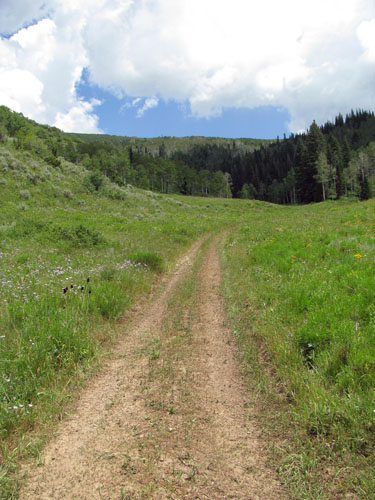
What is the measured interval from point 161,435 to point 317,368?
2354 millimetres

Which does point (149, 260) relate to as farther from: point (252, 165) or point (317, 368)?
point (252, 165)

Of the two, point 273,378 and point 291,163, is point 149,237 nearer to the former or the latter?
point 273,378

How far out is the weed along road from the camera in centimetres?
258

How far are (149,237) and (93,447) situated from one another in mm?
15664

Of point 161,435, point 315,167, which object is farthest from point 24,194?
point 315,167

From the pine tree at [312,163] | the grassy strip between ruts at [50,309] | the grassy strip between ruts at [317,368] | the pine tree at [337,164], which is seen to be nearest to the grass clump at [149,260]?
the grassy strip between ruts at [50,309]

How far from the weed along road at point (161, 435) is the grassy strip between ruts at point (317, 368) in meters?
0.36

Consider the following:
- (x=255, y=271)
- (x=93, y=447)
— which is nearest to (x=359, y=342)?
(x=93, y=447)

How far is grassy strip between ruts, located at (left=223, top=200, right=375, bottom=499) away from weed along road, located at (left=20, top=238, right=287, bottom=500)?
360 millimetres

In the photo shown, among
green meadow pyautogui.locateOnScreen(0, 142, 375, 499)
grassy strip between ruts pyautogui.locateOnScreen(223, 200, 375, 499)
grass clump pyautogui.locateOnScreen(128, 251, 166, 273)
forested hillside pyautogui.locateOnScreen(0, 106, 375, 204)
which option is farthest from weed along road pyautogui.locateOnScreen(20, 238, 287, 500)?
forested hillside pyautogui.locateOnScreen(0, 106, 375, 204)

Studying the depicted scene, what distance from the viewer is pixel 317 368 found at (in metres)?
3.90

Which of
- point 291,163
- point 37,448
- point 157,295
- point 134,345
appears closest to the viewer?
point 37,448

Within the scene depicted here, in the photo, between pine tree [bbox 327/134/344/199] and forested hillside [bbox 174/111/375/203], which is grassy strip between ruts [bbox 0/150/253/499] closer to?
forested hillside [bbox 174/111/375/203]

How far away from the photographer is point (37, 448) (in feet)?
10.1
